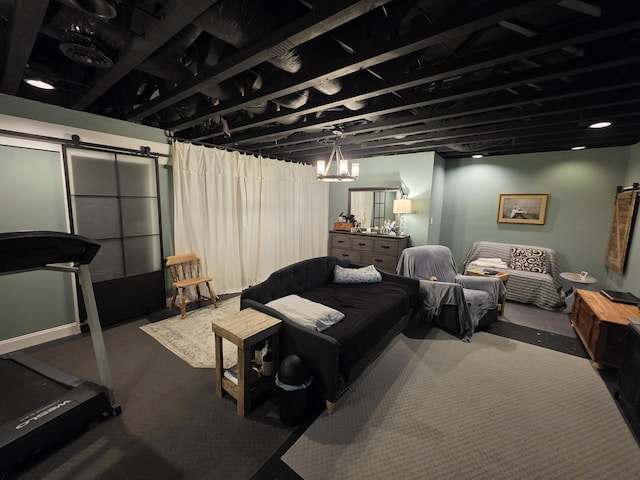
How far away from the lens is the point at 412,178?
511 centimetres

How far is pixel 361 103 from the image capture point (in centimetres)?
271

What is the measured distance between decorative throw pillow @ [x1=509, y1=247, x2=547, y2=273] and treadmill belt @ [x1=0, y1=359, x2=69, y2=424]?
6170mm

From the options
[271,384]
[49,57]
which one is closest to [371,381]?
[271,384]

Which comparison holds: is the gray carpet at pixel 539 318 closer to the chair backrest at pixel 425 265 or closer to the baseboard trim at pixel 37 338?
the chair backrest at pixel 425 265

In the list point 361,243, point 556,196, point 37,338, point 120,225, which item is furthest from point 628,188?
point 37,338

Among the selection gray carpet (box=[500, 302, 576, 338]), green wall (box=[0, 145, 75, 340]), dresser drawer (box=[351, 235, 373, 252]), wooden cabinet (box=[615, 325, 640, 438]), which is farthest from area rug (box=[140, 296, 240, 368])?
gray carpet (box=[500, 302, 576, 338])

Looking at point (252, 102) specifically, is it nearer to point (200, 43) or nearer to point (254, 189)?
point (200, 43)

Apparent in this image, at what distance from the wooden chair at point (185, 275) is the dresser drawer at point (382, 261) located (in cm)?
300

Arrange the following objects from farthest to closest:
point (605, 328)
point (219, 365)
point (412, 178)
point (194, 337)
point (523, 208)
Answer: point (412, 178) < point (523, 208) < point (194, 337) < point (605, 328) < point (219, 365)

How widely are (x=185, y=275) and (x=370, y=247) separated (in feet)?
11.2

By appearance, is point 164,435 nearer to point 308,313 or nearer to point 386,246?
point 308,313

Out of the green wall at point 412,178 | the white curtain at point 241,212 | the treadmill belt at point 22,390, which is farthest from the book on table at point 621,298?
the treadmill belt at point 22,390

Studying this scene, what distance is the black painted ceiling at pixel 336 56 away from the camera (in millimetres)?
1422

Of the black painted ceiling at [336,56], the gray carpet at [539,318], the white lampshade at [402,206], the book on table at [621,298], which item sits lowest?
the gray carpet at [539,318]
